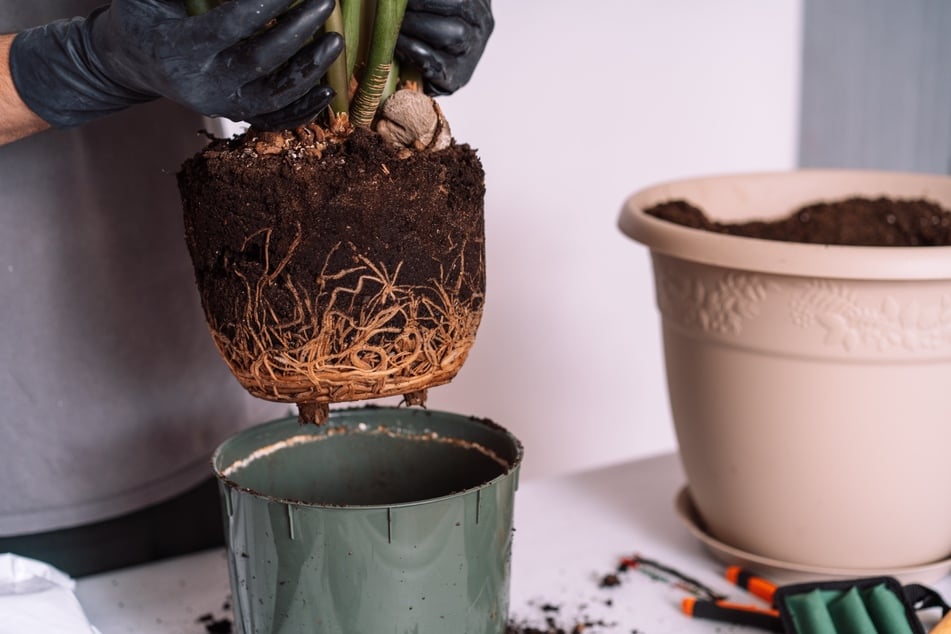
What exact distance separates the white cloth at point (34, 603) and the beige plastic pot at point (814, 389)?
0.53 m

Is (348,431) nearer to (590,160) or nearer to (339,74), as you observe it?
(339,74)

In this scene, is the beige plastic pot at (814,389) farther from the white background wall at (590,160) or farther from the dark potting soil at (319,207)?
the white background wall at (590,160)

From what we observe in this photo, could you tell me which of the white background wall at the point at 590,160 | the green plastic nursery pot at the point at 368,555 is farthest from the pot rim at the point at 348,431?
the white background wall at the point at 590,160

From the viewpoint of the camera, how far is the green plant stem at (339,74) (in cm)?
56

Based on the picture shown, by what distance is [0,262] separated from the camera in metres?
0.71

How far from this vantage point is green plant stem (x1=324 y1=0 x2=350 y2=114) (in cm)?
56

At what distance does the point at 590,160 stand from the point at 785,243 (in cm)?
60

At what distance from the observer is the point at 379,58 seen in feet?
1.85

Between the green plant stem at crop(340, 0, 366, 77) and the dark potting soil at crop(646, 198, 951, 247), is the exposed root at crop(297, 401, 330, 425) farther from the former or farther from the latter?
the dark potting soil at crop(646, 198, 951, 247)

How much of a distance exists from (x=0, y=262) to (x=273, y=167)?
0.99 ft

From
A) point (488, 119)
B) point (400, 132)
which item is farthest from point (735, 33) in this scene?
point (400, 132)

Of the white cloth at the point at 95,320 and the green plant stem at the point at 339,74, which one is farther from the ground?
the green plant stem at the point at 339,74

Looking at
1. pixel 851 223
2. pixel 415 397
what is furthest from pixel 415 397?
pixel 851 223

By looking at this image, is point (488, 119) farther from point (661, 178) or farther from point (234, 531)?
point (234, 531)
